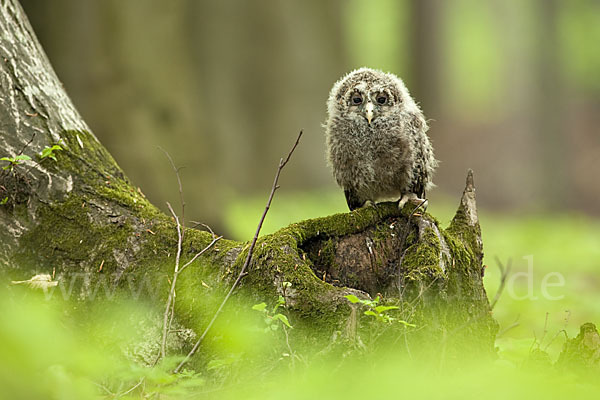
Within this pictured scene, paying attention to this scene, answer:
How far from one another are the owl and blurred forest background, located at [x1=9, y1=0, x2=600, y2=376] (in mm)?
1110

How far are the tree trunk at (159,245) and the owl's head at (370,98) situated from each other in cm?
61

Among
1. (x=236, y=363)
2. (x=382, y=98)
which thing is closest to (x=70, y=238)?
(x=236, y=363)

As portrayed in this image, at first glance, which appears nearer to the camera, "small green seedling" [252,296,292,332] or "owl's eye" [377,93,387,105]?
"small green seedling" [252,296,292,332]

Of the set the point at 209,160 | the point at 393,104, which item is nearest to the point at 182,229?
the point at 393,104

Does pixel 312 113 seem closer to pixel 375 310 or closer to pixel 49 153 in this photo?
pixel 49 153

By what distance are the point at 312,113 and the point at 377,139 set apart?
9.00m

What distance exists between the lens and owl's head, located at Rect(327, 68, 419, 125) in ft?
12.3

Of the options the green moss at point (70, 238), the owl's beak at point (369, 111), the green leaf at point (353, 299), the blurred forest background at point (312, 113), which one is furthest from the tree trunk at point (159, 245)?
the blurred forest background at point (312, 113)

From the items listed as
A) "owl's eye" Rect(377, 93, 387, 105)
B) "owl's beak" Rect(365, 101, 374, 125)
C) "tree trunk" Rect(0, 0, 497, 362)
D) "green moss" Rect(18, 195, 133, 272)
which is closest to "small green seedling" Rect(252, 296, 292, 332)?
"tree trunk" Rect(0, 0, 497, 362)

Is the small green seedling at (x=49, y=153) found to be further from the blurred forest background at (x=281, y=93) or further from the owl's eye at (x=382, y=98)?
the blurred forest background at (x=281, y=93)

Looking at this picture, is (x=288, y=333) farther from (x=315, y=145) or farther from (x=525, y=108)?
(x=525, y=108)

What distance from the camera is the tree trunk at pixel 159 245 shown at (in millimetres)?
3008

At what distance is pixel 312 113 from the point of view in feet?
41.5

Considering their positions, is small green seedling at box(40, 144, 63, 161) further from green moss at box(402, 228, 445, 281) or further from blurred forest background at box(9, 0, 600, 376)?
blurred forest background at box(9, 0, 600, 376)
